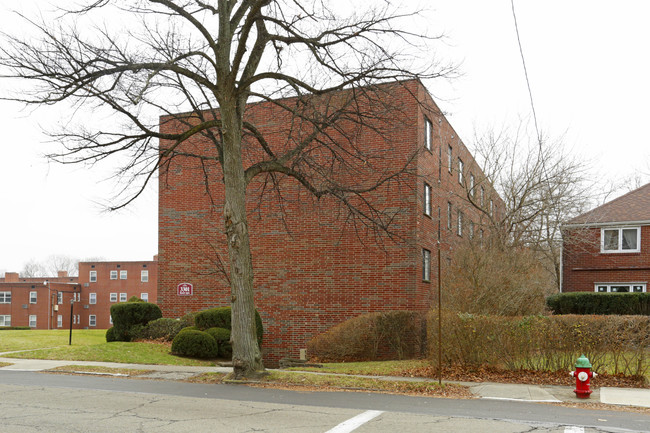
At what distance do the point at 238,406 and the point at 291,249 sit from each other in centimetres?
1321

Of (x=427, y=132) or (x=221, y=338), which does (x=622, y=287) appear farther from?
(x=221, y=338)

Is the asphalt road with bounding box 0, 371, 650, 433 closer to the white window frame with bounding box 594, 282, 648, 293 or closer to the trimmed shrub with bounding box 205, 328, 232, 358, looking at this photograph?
the trimmed shrub with bounding box 205, 328, 232, 358

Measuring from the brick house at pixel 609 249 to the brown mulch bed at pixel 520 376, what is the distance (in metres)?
15.9

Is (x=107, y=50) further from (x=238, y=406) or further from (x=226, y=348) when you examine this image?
(x=226, y=348)

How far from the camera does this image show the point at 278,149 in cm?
2334

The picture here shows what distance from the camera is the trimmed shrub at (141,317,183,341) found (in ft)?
72.4

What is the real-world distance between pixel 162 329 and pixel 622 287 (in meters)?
21.3

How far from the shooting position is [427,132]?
23594 millimetres

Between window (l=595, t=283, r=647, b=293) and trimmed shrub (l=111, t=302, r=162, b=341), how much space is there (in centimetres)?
2113

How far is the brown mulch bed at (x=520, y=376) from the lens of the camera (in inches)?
500

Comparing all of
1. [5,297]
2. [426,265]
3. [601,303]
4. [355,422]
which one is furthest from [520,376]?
[5,297]

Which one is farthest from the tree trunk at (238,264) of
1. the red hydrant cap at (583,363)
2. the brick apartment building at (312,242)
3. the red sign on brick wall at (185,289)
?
the red sign on brick wall at (185,289)

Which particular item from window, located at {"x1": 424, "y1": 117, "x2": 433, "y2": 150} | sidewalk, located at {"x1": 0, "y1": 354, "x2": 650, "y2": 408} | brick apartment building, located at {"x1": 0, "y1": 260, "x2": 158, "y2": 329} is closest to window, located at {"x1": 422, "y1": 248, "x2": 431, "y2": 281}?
window, located at {"x1": 424, "y1": 117, "x2": 433, "y2": 150}

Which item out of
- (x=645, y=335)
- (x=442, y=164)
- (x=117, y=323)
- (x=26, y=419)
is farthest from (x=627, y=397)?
(x=117, y=323)
